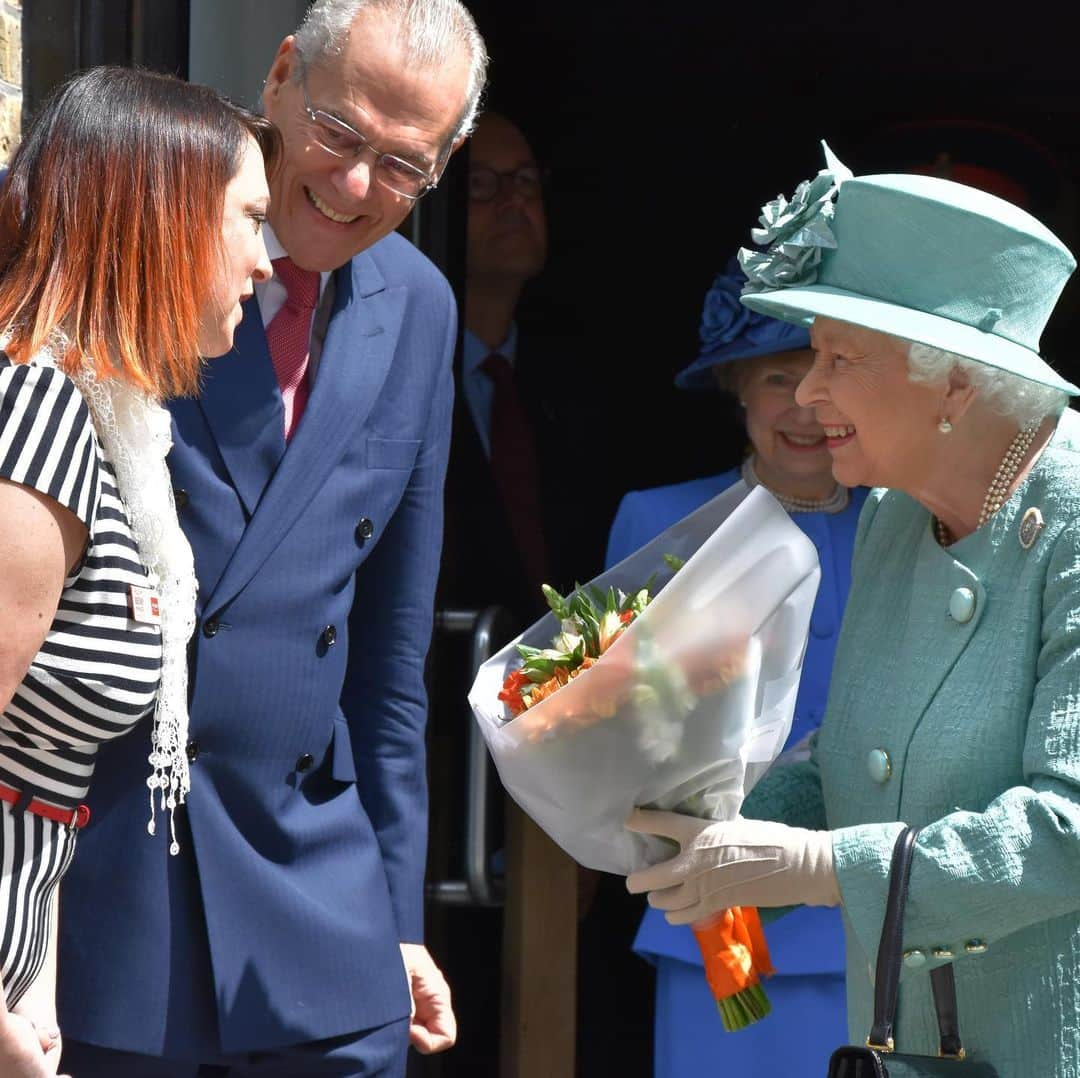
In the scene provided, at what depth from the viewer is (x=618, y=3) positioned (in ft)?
14.1

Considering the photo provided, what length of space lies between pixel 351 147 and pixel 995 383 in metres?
0.91

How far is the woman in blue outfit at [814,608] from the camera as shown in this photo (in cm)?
312

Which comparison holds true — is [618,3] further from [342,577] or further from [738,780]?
[738,780]

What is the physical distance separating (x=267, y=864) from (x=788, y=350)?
1641 mm

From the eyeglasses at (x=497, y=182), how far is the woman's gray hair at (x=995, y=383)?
199 cm

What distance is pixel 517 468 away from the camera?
12.2 feet

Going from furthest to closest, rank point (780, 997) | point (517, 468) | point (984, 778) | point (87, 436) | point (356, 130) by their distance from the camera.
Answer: point (517, 468), point (780, 997), point (356, 130), point (984, 778), point (87, 436)

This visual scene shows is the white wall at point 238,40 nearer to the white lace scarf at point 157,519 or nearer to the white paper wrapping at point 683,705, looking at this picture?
the white lace scarf at point 157,519

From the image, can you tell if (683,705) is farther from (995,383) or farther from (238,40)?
(238,40)

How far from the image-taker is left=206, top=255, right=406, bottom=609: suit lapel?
219 cm

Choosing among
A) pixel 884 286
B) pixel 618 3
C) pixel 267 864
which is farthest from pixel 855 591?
pixel 618 3

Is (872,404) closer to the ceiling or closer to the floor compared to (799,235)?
closer to the floor

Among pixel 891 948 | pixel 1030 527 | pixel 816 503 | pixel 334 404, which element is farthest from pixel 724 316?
pixel 891 948

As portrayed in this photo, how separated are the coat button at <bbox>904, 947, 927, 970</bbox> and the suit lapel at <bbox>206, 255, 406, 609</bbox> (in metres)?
0.90
